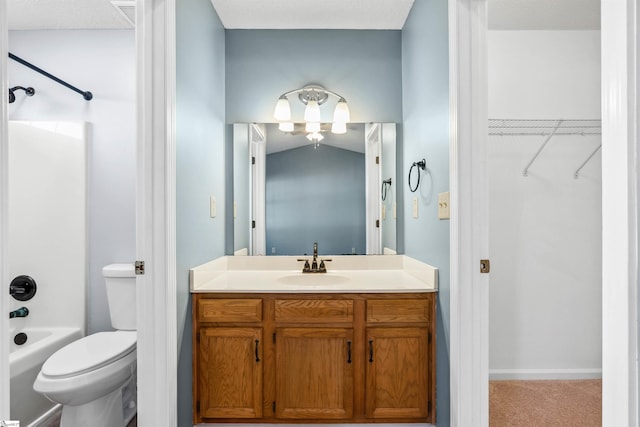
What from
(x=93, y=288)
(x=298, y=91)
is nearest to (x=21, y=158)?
(x=93, y=288)

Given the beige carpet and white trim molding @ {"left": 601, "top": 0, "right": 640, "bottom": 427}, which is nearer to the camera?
white trim molding @ {"left": 601, "top": 0, "right": 640, "bottom": 427}

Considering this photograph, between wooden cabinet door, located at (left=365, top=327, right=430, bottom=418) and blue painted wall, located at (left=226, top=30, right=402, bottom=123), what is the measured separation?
1454 mm

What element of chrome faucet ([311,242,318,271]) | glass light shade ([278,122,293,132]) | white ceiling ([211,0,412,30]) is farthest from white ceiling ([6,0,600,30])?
chrome faucet ([311,242,318,271])

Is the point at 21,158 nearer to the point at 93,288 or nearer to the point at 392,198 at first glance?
the point at 93,288

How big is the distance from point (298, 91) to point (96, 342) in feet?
6.35

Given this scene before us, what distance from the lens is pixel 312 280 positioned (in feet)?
7.68

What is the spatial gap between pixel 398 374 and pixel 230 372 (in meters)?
0.85

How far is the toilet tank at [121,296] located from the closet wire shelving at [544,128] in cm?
260

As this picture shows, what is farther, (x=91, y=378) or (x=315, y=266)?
(x=315, y=266)

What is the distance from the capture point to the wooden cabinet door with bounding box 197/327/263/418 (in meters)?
1.91

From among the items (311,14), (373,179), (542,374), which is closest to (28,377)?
(373,179)

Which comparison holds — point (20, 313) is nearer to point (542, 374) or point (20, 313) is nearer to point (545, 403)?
point (545, 403)

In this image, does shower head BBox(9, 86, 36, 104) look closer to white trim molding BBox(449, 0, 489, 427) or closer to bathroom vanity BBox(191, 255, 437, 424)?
bathroom vanity BBox(191, 255, 437, 424)

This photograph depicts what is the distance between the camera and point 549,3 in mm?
2332
